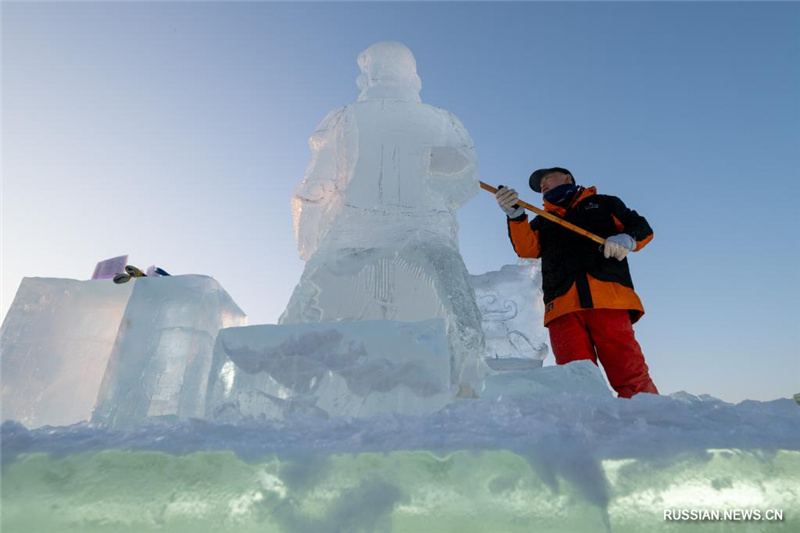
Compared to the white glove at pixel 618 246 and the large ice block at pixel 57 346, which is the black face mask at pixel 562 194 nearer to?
the white glove at pixel 618 246

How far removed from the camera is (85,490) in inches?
41.8

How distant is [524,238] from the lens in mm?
3332

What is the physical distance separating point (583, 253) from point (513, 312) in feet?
6.10

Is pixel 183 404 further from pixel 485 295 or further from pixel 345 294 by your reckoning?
pixel 485 295

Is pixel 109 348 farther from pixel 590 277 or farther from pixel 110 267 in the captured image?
pixel 590 277

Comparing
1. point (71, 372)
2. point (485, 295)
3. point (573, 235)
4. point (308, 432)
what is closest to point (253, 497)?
point (308, 432)

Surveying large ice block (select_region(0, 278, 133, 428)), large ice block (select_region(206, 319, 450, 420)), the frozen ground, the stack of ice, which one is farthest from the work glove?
large ice block (select_region(0, 278, 133, 428))

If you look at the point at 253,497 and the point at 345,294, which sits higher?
the point at 345,294

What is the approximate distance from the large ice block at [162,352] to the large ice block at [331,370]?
60 centimetres

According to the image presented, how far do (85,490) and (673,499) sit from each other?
1261 millimetres

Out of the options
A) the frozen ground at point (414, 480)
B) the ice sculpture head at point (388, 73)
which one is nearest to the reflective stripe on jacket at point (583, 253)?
the ice sculpture head at point (388, 73)

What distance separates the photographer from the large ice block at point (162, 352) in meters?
2.24

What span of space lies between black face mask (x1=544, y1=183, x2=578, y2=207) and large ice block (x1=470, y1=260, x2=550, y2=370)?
5.38ft

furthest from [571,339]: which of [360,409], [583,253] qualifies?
[360,409]
